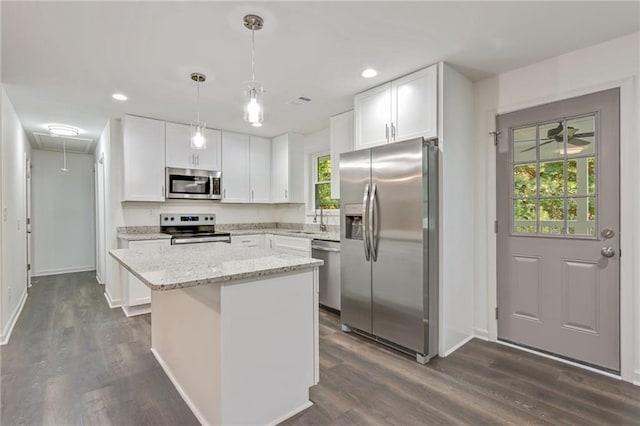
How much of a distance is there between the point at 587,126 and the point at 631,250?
3.15ft

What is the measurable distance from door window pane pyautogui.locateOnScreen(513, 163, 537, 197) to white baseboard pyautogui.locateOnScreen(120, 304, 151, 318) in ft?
13.8

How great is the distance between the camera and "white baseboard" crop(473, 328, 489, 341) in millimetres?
2887

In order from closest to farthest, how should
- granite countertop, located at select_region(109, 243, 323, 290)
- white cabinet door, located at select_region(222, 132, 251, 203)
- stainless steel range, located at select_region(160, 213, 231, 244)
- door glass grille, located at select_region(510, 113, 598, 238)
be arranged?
granite countertop, located at select_region(109, 243, 323, 290) → door glass grille, located at select_region(510, 113, 598, 238) → stainless steel range, located at select_region(160, 213, 231, 244) → white cabinet door, located at select_region(222, 132, 251, 203)

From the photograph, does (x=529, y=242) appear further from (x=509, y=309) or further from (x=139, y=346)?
(x=139, y=346)

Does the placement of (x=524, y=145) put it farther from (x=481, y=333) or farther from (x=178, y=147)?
(x=178, y=147)

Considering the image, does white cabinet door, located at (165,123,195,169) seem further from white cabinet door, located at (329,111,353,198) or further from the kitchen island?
the kitchen island

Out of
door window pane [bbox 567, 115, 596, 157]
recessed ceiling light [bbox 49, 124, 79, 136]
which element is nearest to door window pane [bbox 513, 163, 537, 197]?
door window pane [bbox 567, 115, 596, 157]

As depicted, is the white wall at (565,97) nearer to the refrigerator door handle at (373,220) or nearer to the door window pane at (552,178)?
the door window pane at (552,178)

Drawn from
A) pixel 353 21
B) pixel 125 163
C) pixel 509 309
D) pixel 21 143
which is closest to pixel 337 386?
pixel 509 309

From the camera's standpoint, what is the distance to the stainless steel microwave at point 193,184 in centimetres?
416

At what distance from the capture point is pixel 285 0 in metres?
1.74

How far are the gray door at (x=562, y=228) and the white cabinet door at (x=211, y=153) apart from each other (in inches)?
142

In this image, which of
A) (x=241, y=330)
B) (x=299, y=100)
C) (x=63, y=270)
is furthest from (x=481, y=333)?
(x=63, y=270)

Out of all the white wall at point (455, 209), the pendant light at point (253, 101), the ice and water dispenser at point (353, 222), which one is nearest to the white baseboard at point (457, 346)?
the white wall at point (455, 209)
